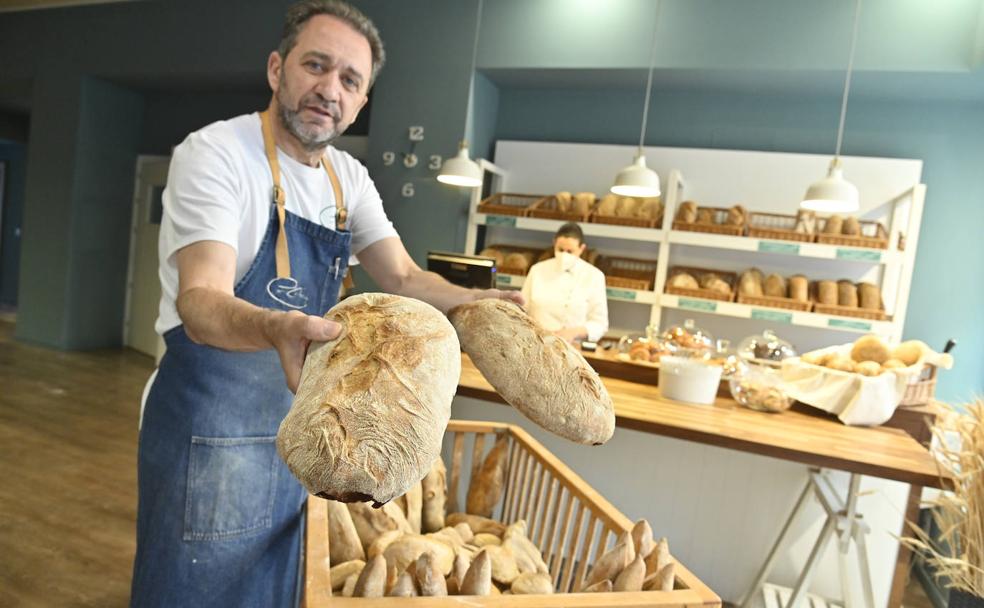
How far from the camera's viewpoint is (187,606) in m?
1.06

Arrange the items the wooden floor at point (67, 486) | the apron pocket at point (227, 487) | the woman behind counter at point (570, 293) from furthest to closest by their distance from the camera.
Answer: the woman behind counter at point (570, 293)
the wooden floor at point (67, 486)
the apron pocket at point (227, 487)

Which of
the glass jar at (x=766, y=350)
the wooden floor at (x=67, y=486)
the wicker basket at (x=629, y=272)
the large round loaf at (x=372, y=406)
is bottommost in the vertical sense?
the wooden floor at (x=67, y=486)

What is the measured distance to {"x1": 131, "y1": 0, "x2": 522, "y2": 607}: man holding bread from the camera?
1007mm

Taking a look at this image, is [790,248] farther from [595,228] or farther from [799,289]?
[595,228]

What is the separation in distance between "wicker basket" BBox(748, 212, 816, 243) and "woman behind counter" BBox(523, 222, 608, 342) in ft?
3.18

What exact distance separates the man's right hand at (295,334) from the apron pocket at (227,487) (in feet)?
1.68

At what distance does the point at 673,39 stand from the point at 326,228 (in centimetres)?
341

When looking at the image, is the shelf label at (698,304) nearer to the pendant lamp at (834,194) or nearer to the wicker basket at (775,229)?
the wicker basket at (775,229)

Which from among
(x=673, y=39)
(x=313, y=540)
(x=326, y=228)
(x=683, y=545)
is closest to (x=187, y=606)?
(x=313, y=540)

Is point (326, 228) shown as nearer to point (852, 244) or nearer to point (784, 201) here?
point (852, 244)

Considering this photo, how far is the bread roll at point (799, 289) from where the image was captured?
369 centimetres

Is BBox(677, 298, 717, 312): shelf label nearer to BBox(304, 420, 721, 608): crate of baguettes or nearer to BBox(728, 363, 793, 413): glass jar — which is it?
BBox(728, 363, 793, 413): glass jar

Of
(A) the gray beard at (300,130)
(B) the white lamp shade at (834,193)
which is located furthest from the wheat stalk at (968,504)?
(A) the gray beard at (300,130)

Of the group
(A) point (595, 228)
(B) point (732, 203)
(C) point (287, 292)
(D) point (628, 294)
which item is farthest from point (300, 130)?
(B) point (732, 203)
